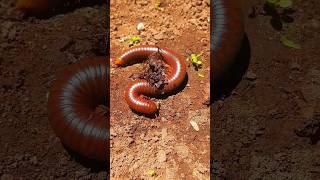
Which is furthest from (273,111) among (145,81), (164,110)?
(145,81)

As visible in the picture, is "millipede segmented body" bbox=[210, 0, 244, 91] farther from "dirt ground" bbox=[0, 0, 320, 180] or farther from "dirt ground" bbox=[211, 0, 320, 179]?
"dirt ground" bbox=[211, 0, 320, 179]

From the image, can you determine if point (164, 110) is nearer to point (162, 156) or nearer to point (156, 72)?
point (156, 72)

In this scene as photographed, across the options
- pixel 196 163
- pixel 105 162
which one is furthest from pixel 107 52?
pixel 196 163

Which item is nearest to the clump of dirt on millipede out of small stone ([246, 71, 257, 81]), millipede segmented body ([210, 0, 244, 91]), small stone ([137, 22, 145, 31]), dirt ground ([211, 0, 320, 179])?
small stone ([137, 22, 145, 31])

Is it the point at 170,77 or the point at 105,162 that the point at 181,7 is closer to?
the point at 170,77

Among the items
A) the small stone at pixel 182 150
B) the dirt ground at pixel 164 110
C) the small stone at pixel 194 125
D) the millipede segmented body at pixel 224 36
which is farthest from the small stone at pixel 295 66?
the small stone at pixel 182 150

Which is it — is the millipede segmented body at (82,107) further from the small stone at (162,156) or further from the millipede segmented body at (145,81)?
the small stone at (162,156)
